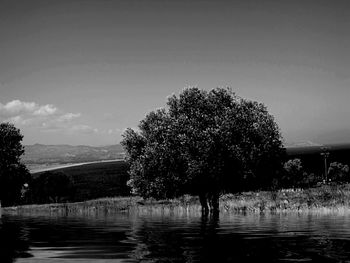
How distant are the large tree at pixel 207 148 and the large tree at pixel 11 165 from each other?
1794 inches

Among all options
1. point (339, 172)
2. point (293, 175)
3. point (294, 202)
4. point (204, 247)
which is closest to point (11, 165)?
point (293, 175)

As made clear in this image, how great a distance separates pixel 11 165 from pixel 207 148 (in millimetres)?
58573

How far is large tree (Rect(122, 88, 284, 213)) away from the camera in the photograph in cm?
5941

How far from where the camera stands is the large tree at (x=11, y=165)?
101m

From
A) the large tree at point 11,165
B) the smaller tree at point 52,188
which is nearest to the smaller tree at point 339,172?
the smaller tree at point 52,188

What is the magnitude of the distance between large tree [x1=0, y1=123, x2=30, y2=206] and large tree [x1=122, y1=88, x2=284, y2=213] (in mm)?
45574

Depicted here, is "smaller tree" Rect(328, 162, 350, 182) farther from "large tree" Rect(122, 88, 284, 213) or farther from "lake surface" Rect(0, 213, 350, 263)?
"lake surface" Rect(0, 213, 350, 263)

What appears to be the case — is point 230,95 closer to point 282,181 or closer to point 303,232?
point 303,232

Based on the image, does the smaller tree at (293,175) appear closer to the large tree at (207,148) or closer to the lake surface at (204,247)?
the large tree at (207,148)

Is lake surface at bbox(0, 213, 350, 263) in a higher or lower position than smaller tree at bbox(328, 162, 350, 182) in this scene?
lower

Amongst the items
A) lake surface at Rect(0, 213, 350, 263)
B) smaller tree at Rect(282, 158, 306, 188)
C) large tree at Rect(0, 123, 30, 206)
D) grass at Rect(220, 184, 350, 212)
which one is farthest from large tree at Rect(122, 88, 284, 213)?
Result: large tree at Rect(0, 123, 30, 206)

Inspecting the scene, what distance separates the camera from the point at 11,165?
10144 cm

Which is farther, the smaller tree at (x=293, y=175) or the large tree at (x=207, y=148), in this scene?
the smaller tree at (x=293, y=175)

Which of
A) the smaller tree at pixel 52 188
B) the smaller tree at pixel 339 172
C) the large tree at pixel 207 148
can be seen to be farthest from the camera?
the smaller tree at pixel 339 172
